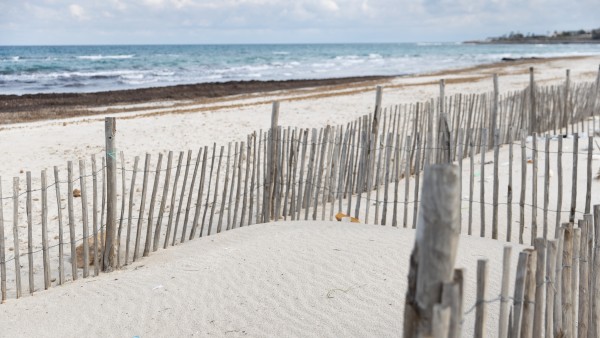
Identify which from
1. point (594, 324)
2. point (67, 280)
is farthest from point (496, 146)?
point (67, 280)

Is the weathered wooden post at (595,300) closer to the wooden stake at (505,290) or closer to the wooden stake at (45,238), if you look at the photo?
the wooden stake at (505,290)

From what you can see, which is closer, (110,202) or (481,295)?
(481,295)

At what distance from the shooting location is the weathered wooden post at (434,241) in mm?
2057

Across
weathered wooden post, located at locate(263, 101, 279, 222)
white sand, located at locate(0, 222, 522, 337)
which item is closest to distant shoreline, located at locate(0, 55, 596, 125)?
weathered wooden post, located at locate(263, 101, 279, 222)

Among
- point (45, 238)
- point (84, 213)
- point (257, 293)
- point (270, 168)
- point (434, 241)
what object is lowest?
point (257, 293)

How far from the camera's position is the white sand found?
13.8ft

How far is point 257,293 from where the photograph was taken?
468cm

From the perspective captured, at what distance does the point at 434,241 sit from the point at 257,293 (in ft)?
9.23

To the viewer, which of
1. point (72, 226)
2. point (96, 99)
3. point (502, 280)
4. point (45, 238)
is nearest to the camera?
point (502, 280)

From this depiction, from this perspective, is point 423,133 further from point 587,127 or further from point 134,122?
point 134,122

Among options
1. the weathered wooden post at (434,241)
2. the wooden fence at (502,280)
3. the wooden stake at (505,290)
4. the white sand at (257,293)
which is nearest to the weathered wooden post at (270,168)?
the white sand at (257,293)

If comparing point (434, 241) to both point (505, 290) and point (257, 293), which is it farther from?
point (257, 293)

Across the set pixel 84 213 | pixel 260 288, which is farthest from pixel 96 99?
pixel 260 288

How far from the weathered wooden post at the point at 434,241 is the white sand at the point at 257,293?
74.2 inches
